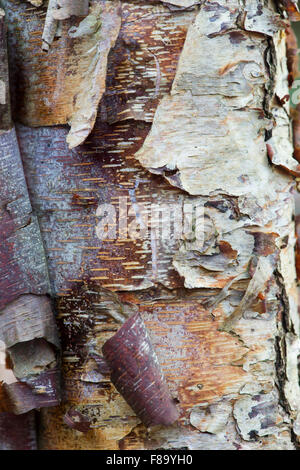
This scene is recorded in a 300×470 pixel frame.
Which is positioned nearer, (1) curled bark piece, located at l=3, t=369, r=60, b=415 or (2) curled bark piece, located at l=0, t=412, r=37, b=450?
(1) curled bark piece, located at l=3, t=369, r=60, b=415

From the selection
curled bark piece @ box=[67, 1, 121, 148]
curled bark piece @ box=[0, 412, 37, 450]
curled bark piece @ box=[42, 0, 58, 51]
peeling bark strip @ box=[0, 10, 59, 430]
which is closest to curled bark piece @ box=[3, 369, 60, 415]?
peeling bark strip @ box=[0, 10, 59, 430]

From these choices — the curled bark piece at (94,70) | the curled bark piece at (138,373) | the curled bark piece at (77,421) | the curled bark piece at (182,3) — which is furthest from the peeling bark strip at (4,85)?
the curled bark piece at (77,421)

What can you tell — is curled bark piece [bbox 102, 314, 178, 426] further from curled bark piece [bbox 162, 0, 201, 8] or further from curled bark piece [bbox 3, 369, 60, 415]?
curled bark piece [bbox 162, 0, 201, 8]

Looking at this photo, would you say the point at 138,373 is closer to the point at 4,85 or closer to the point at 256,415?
the point at 256,415

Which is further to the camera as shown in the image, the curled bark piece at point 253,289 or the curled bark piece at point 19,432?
the curled bark piece at point 19,432

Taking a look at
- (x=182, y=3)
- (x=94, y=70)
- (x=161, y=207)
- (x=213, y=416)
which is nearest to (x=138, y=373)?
(x=213, y=416)

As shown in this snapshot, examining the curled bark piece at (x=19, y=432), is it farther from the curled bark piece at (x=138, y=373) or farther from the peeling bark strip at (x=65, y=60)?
the peeling bark strip at (x=65, y=60)
